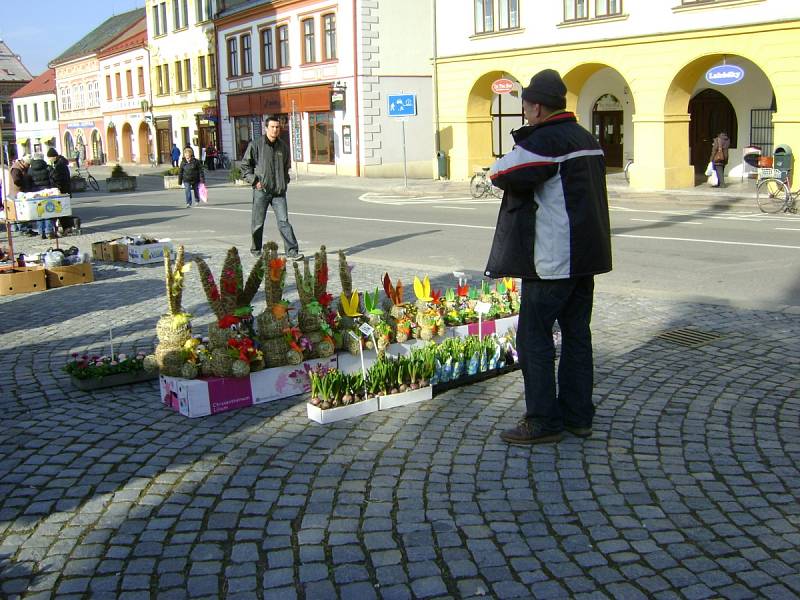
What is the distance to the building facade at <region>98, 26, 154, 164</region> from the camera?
60594mm

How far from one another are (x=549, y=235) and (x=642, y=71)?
878 inches

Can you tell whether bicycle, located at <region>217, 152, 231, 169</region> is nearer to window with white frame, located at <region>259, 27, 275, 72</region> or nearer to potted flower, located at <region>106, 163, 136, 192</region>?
window with white frame, located at <region>259, 27, 275, 72</region>

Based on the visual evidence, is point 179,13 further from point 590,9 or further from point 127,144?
point 590,9

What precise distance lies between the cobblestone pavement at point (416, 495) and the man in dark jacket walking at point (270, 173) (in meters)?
5.85

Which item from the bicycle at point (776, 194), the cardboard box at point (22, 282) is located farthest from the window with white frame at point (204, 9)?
the cardboard box at point (22, 282)

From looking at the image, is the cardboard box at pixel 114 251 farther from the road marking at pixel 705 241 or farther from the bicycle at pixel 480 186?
the bicycle at pixel 480 186

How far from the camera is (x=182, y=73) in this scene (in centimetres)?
5462

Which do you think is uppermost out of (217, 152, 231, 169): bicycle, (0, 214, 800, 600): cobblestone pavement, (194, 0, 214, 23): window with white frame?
(194, 0, 214, 23): window with white frame

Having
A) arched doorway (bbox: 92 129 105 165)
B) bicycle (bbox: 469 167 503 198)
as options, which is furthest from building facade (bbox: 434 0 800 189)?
arched doorway (bbox: 92 129 105 165)

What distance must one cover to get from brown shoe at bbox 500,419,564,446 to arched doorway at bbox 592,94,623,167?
27770 mm

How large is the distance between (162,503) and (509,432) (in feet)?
6.36

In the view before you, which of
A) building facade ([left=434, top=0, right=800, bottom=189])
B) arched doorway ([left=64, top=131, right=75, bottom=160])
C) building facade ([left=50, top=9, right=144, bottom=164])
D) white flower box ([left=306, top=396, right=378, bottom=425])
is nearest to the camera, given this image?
white flower box ([left=306, top=396, right=378, bottom=425])

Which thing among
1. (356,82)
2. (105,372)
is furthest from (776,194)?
(356,82)

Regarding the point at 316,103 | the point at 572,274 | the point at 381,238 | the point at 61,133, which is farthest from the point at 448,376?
the point at 61,133
